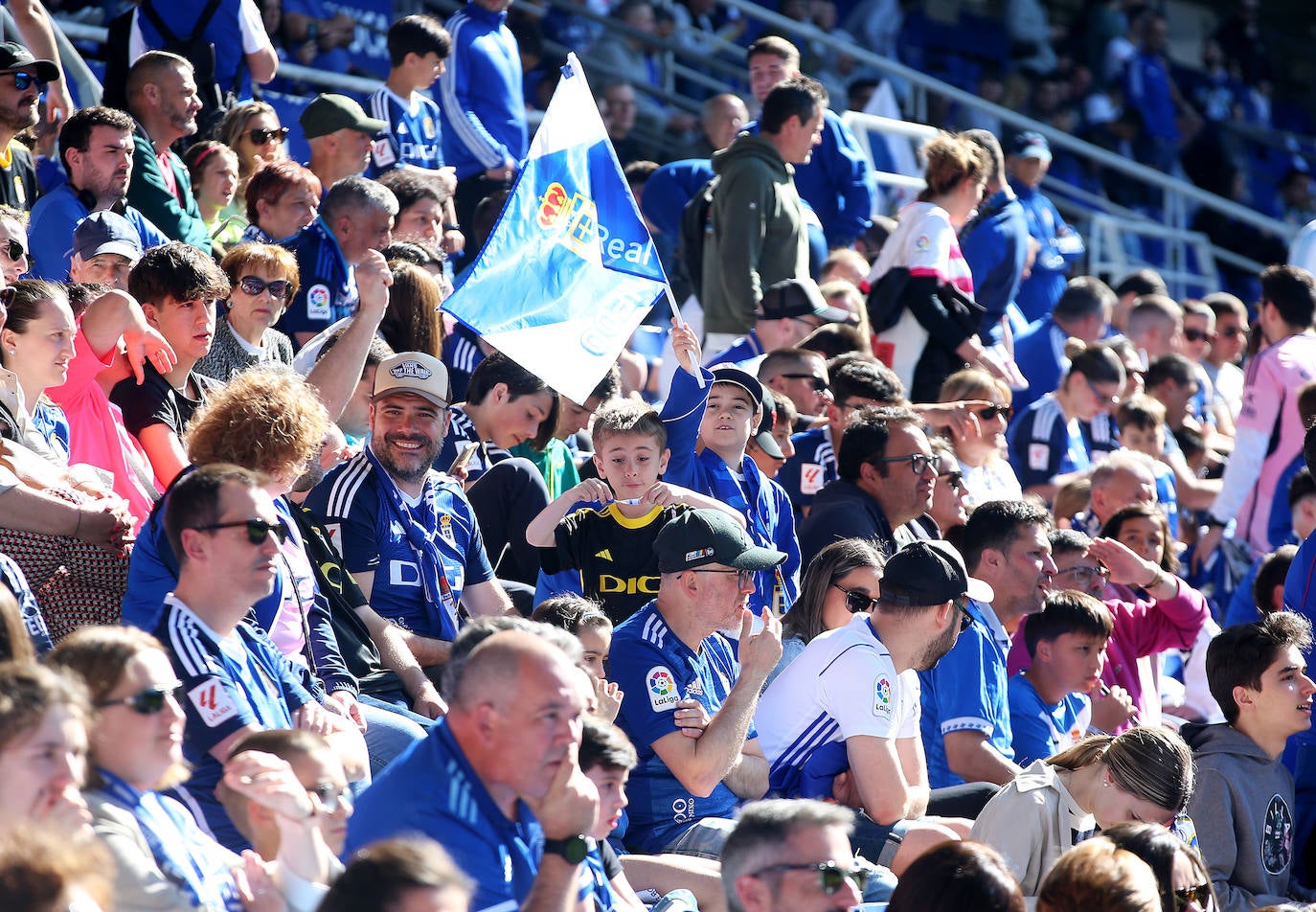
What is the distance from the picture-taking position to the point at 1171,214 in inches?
597

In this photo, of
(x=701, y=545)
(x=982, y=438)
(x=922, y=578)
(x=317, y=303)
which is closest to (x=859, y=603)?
(x=922, y=578)

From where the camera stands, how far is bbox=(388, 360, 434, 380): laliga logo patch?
18.6 feet

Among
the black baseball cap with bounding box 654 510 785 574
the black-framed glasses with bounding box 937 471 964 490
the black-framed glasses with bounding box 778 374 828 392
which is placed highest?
the black baseball cap with bounding box 654 510 785 574

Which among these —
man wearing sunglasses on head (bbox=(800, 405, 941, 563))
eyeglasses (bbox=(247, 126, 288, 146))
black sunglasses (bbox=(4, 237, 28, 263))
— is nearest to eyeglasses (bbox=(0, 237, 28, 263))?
black sunglasses (bbox=(4, 237, 28, 263))

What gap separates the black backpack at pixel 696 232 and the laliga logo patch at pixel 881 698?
14.8 ft

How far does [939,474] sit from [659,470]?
67.3 inches

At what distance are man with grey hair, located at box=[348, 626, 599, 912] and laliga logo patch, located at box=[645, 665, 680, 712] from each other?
1.47 m

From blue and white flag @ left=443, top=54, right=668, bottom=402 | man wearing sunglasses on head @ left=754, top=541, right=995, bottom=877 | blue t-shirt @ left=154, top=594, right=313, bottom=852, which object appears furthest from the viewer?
blue and white flag @ left=443, top=54, right=668, bottom=402

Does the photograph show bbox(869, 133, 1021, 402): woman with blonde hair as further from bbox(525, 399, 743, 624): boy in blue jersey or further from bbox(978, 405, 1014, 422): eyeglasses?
bbox(525, 399, 743, 624): boy in blue jersey

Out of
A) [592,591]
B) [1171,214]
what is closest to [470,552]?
[592,591]

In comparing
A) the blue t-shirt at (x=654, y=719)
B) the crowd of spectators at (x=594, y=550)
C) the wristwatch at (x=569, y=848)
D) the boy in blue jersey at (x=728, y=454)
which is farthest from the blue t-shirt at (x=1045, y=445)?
the wristwatch at (x=569, y=848)

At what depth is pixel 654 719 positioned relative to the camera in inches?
203

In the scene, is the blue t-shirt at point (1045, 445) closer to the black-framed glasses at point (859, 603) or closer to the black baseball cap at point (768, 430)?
the black baseball cap at point (768, 430)

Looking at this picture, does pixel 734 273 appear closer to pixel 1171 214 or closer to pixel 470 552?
pixel 470 552
